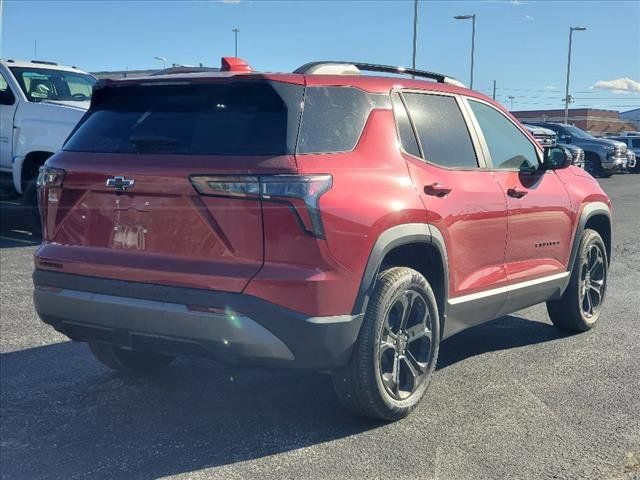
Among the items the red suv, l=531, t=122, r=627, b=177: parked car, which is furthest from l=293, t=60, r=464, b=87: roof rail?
l=531, t=122, r=627, b=177: parked car

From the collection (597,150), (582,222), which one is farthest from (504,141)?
(597,150)

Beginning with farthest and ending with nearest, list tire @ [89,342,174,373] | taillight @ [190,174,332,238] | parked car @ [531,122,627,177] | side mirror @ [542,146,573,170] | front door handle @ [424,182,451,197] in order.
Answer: parked car @ [531,122,627,177] < side mirror @ [542,146,573,170] < tire @ [89,342,174,373] < front door handle @ [424,182,451,197] < taillight @ [190,174,332,238]

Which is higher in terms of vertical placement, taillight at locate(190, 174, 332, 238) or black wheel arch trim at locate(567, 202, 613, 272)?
taillight at locate(190, 174, 332, 238)

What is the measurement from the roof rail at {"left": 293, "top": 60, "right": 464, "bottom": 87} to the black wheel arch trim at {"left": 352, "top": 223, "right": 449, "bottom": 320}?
36.7 inches

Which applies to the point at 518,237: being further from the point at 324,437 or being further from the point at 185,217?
the point at 185,217

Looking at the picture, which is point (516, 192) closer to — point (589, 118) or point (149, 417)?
point (149, 417)

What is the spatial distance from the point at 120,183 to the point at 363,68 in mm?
1634

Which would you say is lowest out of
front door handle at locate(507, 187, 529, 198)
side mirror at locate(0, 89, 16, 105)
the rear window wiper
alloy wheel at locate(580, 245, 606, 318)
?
alloy wheel at locate(580, 245, 606, 318)

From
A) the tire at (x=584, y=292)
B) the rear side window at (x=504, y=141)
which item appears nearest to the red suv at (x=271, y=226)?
the rear side window at (x=504, y=141)

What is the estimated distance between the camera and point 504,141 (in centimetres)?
525

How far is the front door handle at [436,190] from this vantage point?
4176 millimetres

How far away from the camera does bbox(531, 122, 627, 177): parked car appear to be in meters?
26.1

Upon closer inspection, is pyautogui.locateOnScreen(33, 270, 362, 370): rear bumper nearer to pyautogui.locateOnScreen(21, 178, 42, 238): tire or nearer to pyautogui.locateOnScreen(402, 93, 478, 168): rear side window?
pyautogui.locateOnScreen(402, 93, 478, 168): rear side window

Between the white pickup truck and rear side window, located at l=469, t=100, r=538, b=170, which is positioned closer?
rear side window, located at l=469, t=100, r=538, b=170
